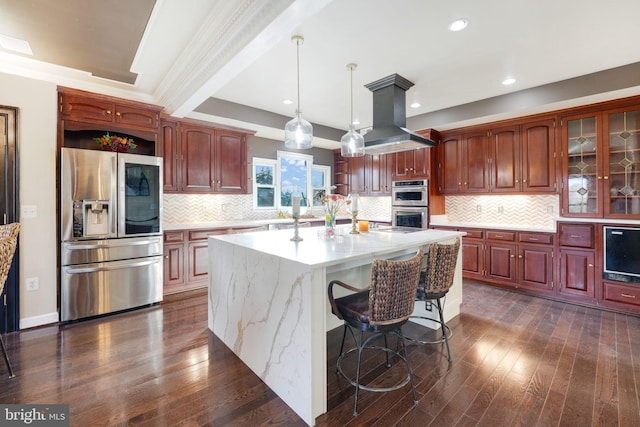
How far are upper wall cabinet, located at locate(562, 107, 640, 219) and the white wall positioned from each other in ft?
19.9

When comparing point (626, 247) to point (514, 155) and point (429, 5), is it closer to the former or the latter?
point (514, 155)

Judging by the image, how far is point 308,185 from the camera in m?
6.36

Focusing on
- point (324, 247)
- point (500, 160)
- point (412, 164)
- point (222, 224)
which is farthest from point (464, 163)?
point (222, 224)

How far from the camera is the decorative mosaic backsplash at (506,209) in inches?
169

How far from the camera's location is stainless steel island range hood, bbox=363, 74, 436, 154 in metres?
3.26

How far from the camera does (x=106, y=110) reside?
11.3ft

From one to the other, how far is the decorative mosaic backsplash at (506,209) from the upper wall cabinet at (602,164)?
1.34ft

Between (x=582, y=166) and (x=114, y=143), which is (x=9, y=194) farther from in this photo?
(x=582, y=166)

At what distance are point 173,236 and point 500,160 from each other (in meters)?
4.90

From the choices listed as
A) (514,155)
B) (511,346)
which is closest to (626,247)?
(514,155)

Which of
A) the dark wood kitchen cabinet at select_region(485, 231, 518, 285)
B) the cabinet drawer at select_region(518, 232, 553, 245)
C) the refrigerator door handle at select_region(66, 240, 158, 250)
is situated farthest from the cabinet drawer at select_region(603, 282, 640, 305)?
the refrigerator door handle at select_region(66, 240, 158, 250)

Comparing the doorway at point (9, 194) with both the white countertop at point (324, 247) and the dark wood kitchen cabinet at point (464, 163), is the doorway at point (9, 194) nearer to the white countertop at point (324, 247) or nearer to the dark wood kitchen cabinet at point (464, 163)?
the white countertop at point (324, 247)

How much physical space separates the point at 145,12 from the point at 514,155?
186 inches

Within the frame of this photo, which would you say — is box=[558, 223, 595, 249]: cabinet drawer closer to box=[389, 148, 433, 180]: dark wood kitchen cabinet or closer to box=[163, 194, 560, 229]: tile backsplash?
box=[163, 194, 560, 229]: tile backsplash
